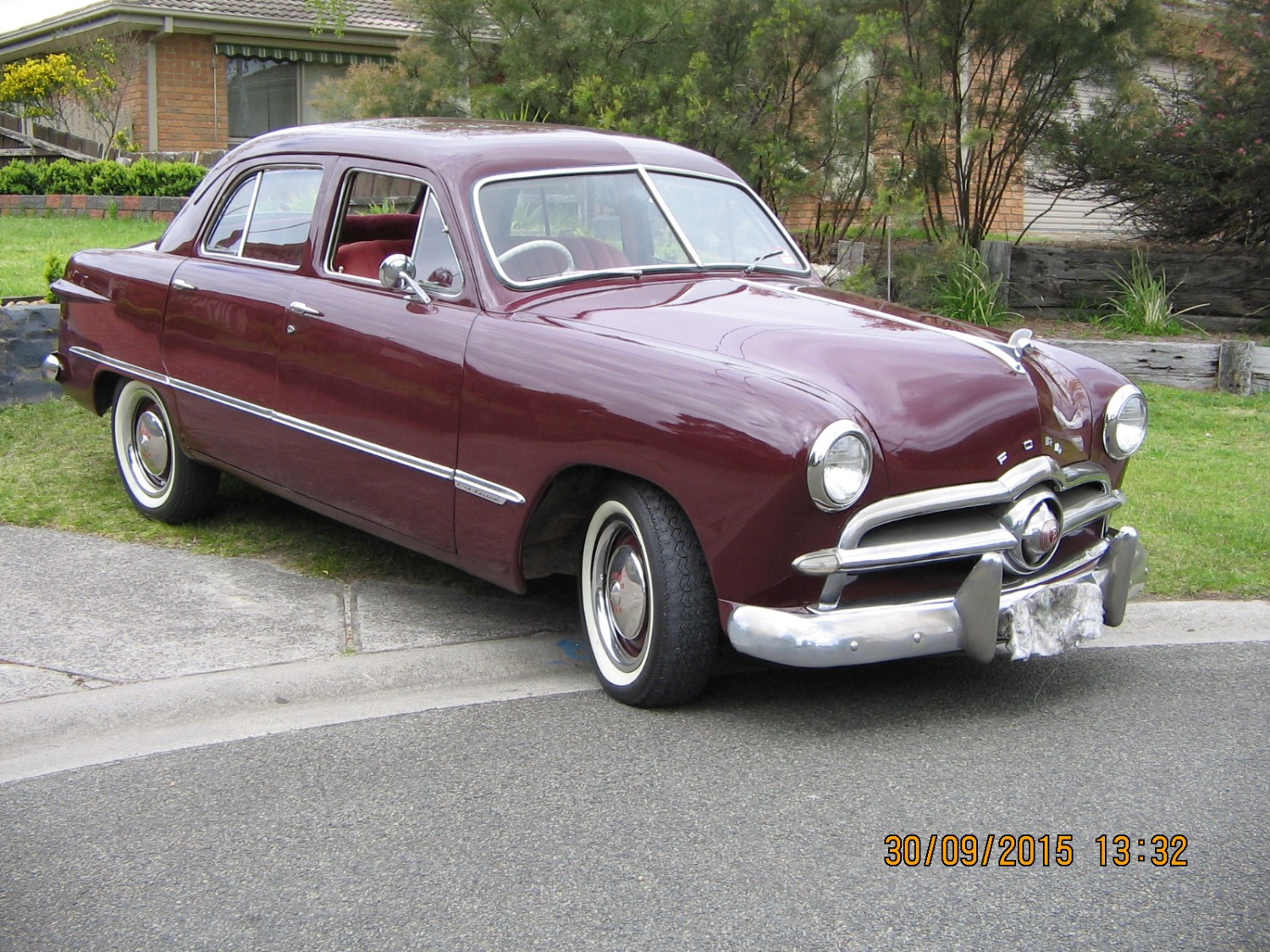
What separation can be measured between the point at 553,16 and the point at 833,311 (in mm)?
6638

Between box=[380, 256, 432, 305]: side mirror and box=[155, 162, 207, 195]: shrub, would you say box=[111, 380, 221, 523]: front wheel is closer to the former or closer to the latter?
box=[380, 256, 432, 305]: side mirror

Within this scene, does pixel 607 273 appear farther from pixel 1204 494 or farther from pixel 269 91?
pixel 269 91

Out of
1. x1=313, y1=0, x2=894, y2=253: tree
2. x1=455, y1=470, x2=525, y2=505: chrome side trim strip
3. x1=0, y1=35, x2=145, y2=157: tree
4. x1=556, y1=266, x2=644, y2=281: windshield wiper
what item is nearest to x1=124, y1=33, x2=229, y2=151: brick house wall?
x1=0, y1=35, x2=145, y2=157: tree

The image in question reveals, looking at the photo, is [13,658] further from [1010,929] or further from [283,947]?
[1010,929]

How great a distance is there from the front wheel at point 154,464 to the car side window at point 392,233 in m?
1.26

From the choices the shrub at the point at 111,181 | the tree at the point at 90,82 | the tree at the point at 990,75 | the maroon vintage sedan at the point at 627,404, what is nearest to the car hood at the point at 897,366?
the maroon vintage sedan at the point at 627,404

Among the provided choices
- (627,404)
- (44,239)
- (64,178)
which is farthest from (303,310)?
(64,178)

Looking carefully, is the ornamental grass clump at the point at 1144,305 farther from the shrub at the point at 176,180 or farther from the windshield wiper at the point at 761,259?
the shrub at the point at 176,180

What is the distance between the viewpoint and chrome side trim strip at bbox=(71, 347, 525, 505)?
4547 millimetres

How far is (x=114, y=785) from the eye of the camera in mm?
3736

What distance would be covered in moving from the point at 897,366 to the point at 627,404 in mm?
798

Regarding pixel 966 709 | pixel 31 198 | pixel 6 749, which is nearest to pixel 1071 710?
pixel 966 709

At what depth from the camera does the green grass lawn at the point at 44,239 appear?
10240 millimetres

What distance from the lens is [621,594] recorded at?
4312 millimetres
